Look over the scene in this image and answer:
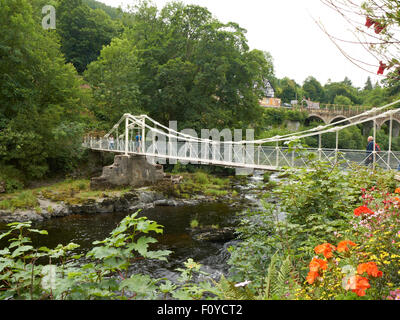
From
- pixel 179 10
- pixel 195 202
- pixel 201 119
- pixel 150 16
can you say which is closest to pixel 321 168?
pixel 195 202

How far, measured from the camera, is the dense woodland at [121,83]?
13.2 meters

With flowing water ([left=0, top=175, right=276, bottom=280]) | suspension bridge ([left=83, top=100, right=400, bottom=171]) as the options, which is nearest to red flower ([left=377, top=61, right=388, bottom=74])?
suspension bridge ([left=83, top=100, right=400, bottom=171])

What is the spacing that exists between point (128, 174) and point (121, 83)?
7.01 m

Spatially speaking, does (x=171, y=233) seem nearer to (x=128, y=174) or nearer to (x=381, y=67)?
(x=128, y=174)

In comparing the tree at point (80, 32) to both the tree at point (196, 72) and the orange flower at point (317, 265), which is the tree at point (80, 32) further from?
the orange flower at point (317, 265)

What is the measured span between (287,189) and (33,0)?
28.3 meters

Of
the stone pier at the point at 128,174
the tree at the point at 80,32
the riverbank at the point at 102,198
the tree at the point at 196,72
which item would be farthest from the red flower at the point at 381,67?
the tree at the point at 80,32

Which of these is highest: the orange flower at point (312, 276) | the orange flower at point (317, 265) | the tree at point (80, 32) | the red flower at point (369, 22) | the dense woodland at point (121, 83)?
the tree at point (80, 32)

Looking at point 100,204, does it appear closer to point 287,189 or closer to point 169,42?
point 287,189

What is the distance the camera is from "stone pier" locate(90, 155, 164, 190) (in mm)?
13672

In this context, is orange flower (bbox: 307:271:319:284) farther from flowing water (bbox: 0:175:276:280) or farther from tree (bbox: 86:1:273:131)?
tree (bbox: 86:1:273:131)

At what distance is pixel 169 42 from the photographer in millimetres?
18875

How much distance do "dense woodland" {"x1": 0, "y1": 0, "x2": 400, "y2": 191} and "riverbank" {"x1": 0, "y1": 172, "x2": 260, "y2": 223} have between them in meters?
1.61

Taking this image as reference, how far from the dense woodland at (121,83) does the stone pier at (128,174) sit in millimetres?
2481
